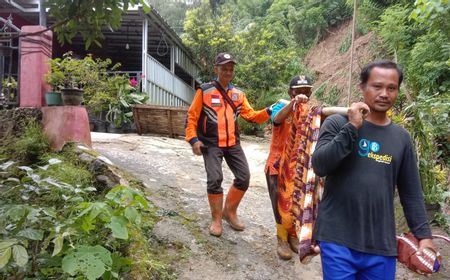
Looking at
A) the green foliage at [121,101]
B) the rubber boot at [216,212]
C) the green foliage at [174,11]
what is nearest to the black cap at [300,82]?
the rubber boot at [216,212]

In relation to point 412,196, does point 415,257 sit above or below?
below

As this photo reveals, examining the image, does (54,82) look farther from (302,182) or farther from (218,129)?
(302,182)

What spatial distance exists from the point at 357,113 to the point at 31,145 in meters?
4.75

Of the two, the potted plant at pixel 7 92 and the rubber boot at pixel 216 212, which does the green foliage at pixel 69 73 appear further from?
the rubber boot at pixel 216 212

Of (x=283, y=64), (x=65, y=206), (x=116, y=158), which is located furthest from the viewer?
(x=283, y=64)

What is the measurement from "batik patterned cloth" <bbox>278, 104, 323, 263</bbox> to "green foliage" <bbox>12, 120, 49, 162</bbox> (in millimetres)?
3404

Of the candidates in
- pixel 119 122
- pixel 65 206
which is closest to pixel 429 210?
pixel 65 206

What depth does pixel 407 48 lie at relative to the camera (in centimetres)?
1312

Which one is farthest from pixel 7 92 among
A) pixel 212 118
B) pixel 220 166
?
pixel 220 166

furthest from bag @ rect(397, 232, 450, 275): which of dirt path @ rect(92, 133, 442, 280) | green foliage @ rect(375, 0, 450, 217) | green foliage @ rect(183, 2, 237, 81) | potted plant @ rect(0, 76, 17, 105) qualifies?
green foliage @ rect(183, 2, 237, 81)

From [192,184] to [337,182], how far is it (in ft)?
13.2

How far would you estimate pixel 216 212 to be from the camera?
4.23m

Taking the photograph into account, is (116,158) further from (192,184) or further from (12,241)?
(12,241)

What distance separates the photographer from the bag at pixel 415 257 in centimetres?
203
